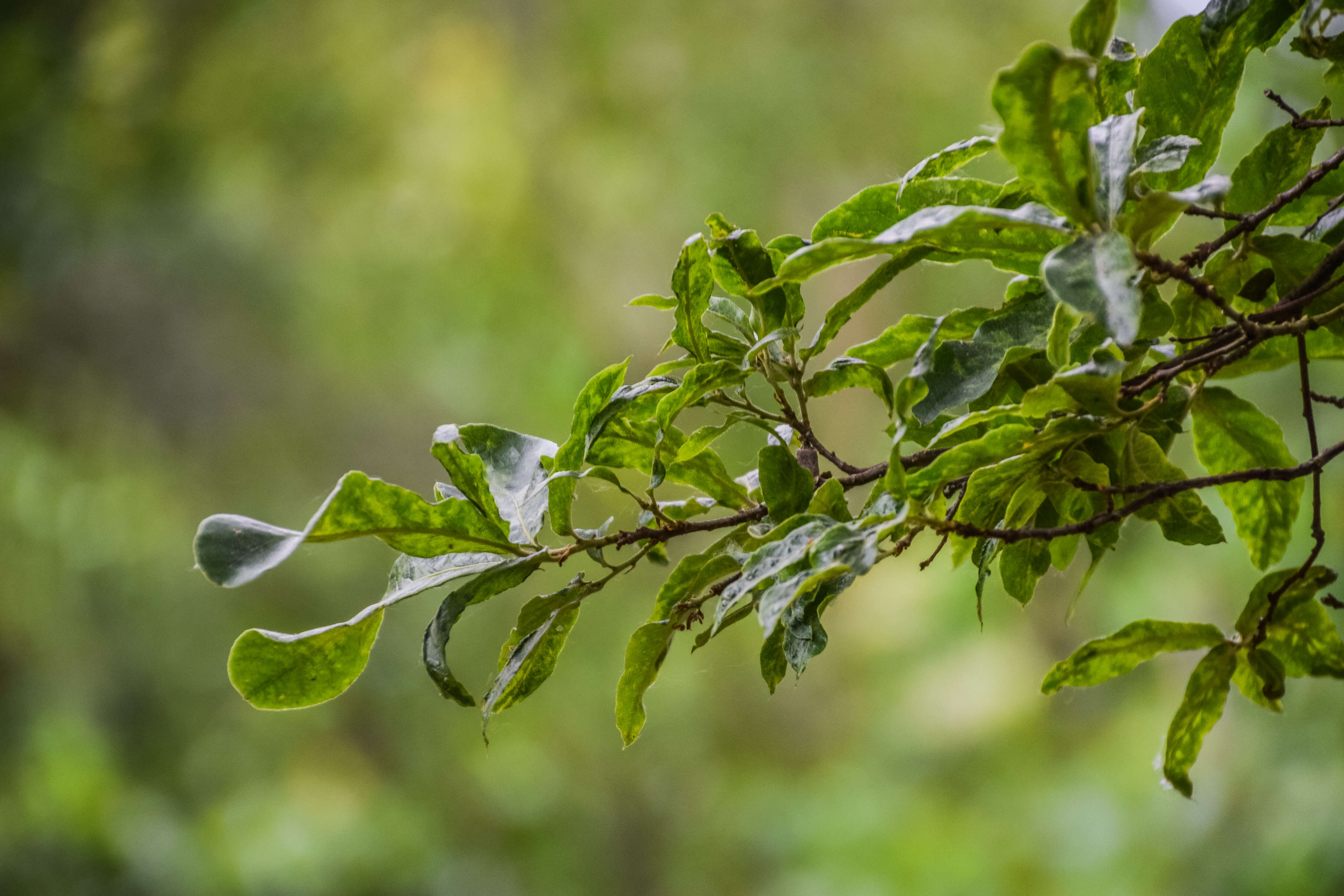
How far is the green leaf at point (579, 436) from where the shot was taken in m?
0.40

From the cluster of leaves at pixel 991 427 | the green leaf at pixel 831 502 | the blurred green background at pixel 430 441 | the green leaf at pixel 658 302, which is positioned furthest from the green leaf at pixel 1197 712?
the blurred green background at pixel 430 441

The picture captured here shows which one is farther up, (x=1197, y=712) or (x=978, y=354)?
(x=978, y=354)

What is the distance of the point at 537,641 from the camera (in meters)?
0.40

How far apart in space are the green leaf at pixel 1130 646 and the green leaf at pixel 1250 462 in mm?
49

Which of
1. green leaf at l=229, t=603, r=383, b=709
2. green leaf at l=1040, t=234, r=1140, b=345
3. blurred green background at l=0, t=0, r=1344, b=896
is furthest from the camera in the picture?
blurred green background at l=0, t=0, r=1344, b=896

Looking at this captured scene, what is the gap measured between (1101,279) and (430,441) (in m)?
2.17

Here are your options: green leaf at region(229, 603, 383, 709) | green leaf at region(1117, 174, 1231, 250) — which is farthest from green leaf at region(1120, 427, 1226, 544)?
green leaf at region(229, 603, 383, 709)

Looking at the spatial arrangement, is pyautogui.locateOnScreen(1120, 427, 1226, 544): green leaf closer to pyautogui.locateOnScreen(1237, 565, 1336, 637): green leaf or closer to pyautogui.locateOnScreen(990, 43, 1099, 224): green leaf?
pyautogui.locateOnScreen(1237, 565, 1336, 637): green leaf

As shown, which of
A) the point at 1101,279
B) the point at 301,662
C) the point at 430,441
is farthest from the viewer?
the point at 430,441

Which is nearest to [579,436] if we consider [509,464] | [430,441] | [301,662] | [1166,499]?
[509,464]

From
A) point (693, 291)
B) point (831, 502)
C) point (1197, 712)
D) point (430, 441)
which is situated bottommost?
point (1197, 712)

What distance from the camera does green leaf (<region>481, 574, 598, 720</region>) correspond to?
40cm

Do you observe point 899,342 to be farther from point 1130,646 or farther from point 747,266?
point 1130,646

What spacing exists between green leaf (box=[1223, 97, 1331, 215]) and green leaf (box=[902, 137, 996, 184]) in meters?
0.11
